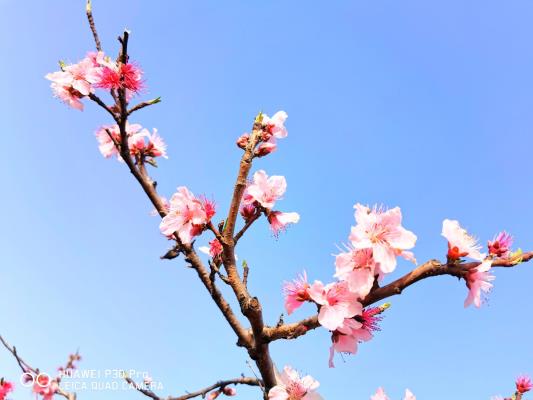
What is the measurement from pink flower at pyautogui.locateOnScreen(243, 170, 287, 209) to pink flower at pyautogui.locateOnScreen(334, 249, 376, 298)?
2.64 feet

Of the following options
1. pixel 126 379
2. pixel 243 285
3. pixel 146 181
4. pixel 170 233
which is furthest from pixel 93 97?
pixel 126 379

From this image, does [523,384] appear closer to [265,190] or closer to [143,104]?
[265,190]

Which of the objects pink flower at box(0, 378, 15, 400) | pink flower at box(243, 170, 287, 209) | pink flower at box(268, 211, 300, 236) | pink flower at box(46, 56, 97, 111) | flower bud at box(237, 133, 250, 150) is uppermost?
pink flower at box(46, 56, 97, 111)

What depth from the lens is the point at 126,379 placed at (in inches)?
144

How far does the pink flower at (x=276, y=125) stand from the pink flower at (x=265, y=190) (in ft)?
1.80

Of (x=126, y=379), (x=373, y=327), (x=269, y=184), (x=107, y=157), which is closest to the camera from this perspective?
(x=373, y=327)

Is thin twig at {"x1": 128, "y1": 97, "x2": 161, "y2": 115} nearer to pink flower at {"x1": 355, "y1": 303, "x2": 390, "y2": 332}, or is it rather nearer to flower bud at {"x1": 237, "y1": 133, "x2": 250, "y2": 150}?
flower bud at {"x1": 237, "y1": 133, "x2": 250, "y2": 150}

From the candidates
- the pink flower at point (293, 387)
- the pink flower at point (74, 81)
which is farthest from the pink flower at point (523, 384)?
the pink flower at point (74, 81)

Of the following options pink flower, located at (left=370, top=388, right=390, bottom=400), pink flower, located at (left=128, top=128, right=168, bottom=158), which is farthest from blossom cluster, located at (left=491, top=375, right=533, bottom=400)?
pink flower, located at (left=128, top=128, right=168, bottom=158)

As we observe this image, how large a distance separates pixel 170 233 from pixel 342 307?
1.20 meters

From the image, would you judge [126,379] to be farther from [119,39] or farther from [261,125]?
[119,39]

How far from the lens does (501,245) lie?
239 cm

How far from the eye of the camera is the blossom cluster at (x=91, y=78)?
3291mm

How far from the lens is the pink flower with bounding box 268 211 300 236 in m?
2.99
